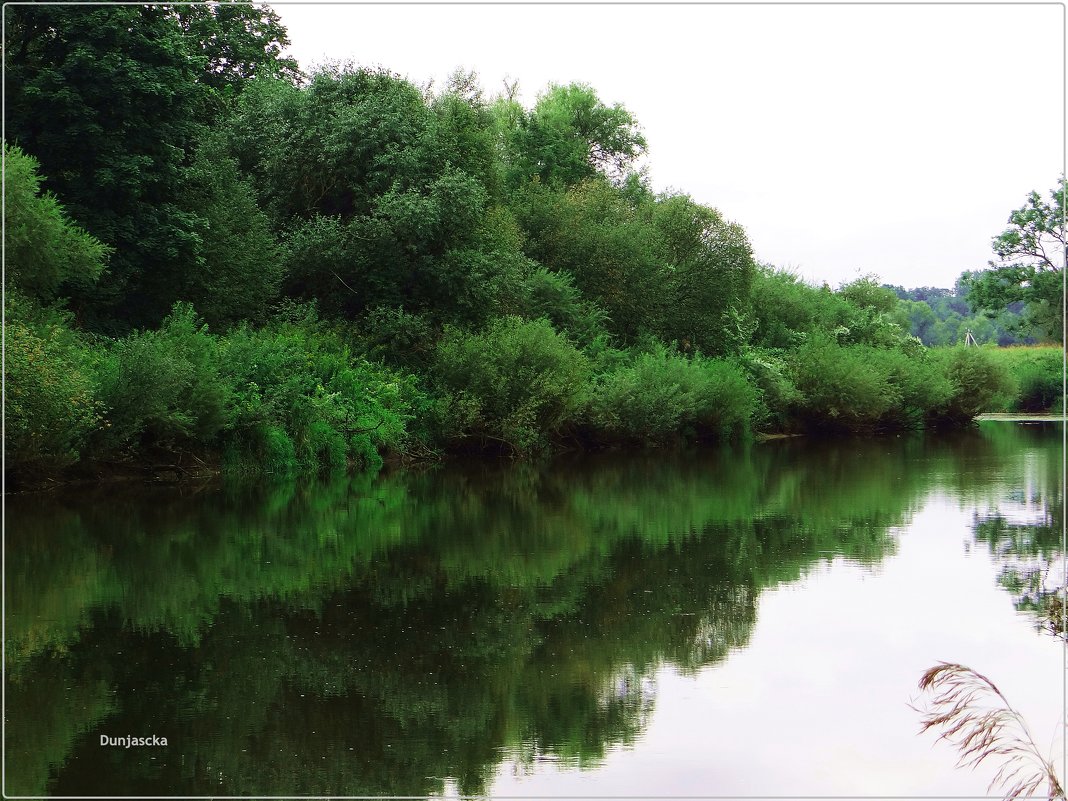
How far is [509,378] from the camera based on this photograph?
3092 centimetres

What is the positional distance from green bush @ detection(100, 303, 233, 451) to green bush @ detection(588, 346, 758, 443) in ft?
41.5

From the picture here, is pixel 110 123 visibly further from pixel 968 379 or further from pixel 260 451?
pixel 968 379

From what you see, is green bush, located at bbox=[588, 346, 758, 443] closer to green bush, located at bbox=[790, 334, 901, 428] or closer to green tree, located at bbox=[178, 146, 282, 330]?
green bush, located at bbox=[790, 334, 901, 428]

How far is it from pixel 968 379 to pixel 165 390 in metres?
36.9

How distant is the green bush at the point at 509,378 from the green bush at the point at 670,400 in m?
2.61

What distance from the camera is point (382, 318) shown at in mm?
31828

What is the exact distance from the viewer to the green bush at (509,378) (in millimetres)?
30891

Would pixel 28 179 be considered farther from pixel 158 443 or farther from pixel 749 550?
pixel 749 550

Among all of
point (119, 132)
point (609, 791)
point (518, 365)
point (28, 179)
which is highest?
point (119, 132)

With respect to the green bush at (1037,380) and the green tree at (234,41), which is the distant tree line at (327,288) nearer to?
the green tree at (234,41)

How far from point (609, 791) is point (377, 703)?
230 centimetres

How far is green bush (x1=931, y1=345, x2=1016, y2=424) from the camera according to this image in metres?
49.3

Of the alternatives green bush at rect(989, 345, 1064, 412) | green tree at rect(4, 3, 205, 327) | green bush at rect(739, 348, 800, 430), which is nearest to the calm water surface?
green tree at rect(4, 3, 205, 327)

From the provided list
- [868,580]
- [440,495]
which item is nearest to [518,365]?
[440,495]
